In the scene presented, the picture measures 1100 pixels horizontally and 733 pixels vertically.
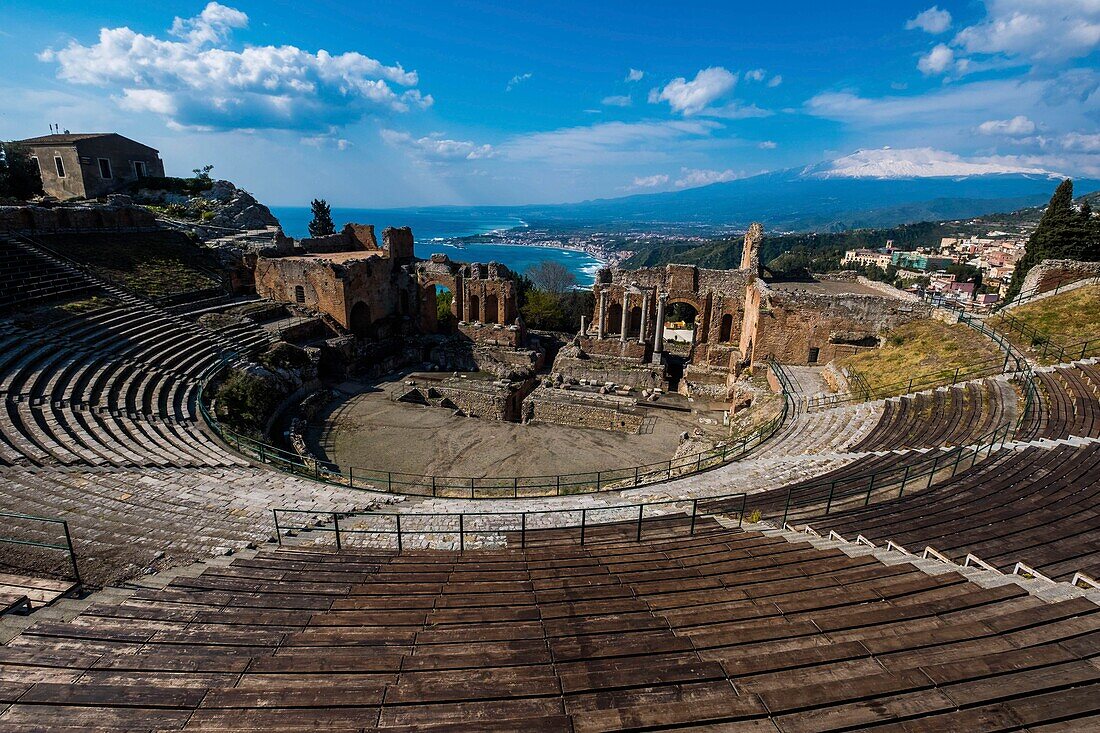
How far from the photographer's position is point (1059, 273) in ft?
74.3

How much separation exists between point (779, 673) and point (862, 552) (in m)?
4.18

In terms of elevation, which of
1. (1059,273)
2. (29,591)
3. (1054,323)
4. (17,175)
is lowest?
(29,591)

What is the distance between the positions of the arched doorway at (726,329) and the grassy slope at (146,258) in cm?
3249

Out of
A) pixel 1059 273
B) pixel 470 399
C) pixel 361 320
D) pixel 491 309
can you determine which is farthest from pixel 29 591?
pixel 1059 273

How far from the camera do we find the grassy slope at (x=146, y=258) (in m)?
27.5

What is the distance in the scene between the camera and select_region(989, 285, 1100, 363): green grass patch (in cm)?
1809

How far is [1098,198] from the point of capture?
182 m

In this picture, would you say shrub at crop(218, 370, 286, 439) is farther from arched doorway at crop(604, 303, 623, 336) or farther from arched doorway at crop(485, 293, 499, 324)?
arched doorway at crop(604, 303, 623, 336)

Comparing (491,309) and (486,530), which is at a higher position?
(491,309)

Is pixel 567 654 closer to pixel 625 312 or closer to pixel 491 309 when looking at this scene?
pixel 625 312

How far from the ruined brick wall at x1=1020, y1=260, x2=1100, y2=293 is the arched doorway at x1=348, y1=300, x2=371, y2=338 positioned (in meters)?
37.4

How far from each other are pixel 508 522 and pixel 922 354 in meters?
20.2

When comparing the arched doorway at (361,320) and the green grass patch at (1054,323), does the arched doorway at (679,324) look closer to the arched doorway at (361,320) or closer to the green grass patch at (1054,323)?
the green grass patch at (1054,323)

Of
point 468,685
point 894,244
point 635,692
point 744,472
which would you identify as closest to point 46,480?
point 468,685
